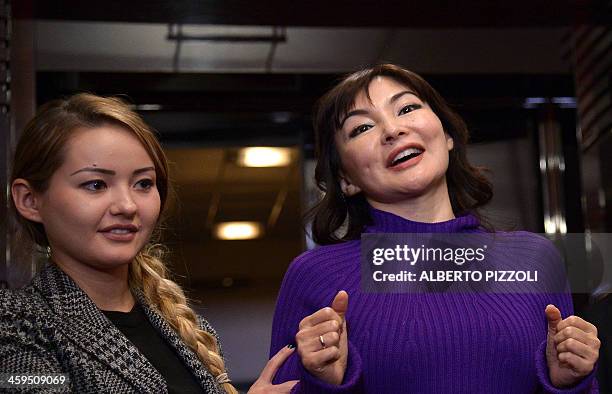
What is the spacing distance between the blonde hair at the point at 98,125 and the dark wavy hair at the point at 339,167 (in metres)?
0.21

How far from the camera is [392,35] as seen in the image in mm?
2342

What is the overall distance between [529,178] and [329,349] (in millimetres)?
1471

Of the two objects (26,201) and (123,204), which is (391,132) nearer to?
(123,204)

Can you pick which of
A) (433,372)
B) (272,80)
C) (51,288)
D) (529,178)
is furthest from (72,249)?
(529,178)

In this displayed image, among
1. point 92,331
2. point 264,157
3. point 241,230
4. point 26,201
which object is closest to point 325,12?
point 264,157

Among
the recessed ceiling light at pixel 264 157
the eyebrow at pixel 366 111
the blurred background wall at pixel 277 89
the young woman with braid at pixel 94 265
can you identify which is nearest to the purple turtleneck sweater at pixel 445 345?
the young woman with braid at pixel 94 265

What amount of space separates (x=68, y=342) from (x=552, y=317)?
54 cm

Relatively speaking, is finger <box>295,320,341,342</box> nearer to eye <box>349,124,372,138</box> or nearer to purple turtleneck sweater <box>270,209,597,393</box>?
purple turtleneck sweater <box>270,209,597,393</box>

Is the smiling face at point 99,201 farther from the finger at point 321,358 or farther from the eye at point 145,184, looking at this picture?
the finger at point 321,358

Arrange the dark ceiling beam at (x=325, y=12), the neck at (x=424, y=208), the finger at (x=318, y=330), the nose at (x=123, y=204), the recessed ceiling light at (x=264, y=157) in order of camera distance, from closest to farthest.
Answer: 1. the finger at (x=318, y=330)
2. the nose at (x=123, y=204)
3. the neck at (x=424, y=208)
4. the dark ceiling beam at (x=325, y=12)
5. the recessed ceiling light at (x=264, y=157)

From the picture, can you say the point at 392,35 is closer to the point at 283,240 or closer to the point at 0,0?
the point at 283,240

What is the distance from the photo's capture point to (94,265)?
1.33m

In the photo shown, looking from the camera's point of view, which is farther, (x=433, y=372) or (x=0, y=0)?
(x=0, y=0)

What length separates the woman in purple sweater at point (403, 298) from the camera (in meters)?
1.24
